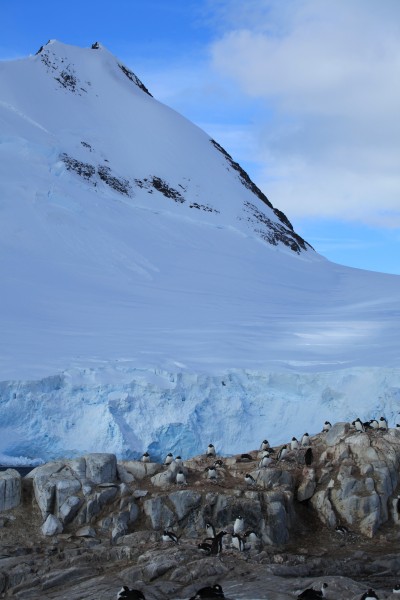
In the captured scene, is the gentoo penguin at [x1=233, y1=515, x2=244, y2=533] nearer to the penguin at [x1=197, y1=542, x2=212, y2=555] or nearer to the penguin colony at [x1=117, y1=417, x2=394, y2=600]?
the penguin colony at [x1=117, y1=417, x2=394, y2=600]

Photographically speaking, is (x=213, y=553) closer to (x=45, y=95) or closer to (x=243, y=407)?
(x=243, y=407)

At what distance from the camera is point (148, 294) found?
5353 cm

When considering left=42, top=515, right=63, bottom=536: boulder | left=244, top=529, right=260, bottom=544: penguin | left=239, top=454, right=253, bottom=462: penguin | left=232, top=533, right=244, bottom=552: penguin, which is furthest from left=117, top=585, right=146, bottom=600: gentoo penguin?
left=239, top=454, right=253, bottom=462: penguin

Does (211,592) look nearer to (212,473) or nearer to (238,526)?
(238,526)

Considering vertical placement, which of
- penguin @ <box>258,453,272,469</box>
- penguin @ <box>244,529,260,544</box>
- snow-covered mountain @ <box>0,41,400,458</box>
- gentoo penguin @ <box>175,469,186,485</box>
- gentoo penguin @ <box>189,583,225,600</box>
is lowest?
gentoo penguin @ <box>189,583,225,600</box>

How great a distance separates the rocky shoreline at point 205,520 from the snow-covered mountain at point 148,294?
8.21 meters

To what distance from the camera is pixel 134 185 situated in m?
71.1

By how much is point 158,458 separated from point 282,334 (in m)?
16.5

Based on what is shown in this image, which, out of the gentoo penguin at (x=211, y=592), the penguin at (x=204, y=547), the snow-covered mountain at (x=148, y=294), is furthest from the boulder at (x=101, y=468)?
the snow-covered mountain at (x=148, y=294)

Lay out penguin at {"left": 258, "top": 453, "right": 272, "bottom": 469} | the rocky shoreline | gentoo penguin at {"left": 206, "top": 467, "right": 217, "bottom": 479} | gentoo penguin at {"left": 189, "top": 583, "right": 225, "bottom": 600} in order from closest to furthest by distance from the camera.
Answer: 1. gentoo penguin at {"left": 189, "top": 583, "right": 225, "bottom": 600}
2. the rocky shoreline
3. gentoo penguin at {"left": 206, "top": 467, "right": 217, "bottom": 479}
4. penguin at {"left": 258, "top": 453, "right": 272, "bottom": 469}

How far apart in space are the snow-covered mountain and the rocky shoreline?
8.21 metres

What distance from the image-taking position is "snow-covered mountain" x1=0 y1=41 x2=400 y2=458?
102ft

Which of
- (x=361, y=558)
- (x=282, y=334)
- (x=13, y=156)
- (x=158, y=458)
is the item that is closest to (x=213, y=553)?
(x=361, y=558)

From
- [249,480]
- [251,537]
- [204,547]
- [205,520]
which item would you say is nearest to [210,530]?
[205,520]
